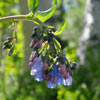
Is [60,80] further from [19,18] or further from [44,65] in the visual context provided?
[19,18]

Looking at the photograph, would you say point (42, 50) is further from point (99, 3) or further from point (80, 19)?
point (80, 19)

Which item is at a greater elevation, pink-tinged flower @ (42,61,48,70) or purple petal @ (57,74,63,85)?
pink-tinged flower @ (42,61,48,70)

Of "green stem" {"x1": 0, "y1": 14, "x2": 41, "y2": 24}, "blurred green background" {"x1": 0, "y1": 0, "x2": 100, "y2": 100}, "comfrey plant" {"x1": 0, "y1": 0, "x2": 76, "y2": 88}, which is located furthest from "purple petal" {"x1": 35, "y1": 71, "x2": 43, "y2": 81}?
"blurred green background" {"x1": 0, "y1": 0, "x2": 100, "y2": 100}

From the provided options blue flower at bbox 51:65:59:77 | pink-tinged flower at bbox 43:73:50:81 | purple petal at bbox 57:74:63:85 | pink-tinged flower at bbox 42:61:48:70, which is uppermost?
pink-tinged flower at bbox 42:61:48:70

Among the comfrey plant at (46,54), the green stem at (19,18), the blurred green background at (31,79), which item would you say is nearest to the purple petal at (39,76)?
the comfrey plant at (46,54)

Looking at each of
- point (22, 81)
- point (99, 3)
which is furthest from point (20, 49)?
point (99, 3)

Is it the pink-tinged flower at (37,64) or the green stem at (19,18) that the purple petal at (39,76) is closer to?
the pink-tinged flower at (37,64)

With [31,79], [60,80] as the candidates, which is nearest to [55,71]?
[60,80]

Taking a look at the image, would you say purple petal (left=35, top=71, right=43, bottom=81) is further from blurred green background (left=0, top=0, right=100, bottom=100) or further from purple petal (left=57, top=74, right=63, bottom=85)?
blurred green background (left=0, top=0, right=100, bottom=100)
